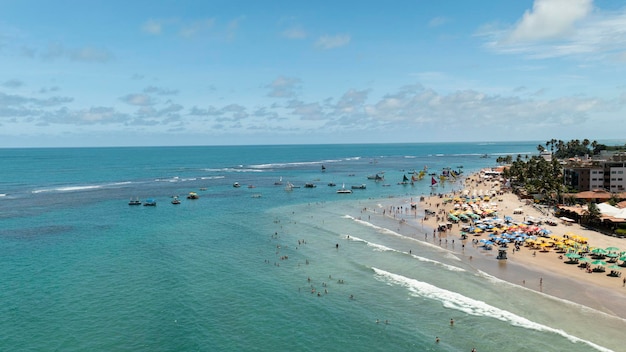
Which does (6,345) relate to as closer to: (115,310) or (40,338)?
(40,338)

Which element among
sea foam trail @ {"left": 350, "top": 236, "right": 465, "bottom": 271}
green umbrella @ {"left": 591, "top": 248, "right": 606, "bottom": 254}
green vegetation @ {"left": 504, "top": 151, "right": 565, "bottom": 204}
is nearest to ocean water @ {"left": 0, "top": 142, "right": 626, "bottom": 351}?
sea foam trail @ {"left": 350, "top": 236, "right": 465, "bottom": 271}

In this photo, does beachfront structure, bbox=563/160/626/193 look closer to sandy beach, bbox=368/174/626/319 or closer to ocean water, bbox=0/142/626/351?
sandy beach, bbox=368/174/626/319

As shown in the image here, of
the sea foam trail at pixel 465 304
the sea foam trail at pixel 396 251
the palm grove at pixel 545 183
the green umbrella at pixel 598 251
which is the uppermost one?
the palm grove at pixel 545 183

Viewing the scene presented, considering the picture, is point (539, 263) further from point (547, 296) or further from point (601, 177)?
point (601, 177)

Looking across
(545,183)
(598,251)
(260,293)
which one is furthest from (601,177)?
(260,293)

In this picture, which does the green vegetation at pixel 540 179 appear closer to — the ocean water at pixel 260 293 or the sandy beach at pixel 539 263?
the sandy beach at pixel 539 263

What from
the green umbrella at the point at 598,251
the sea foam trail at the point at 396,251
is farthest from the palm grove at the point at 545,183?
the sea foam trail at the point at 396,251
